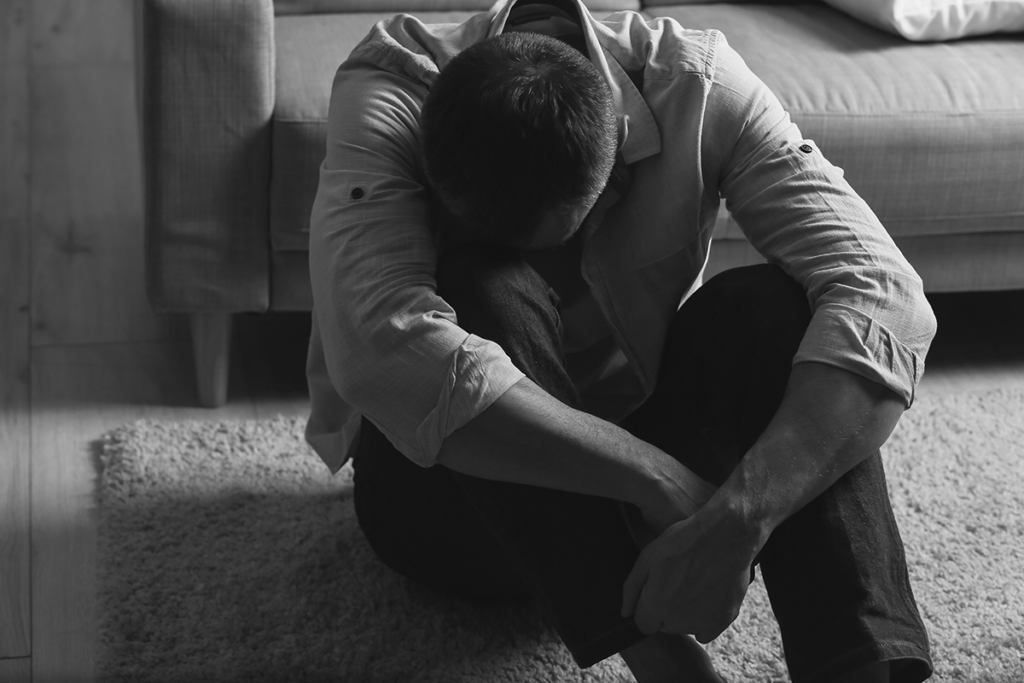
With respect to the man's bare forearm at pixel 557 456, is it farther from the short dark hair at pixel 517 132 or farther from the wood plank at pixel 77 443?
the wood plank at pixel 77 443

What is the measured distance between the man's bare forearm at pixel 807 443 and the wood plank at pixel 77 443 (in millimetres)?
703

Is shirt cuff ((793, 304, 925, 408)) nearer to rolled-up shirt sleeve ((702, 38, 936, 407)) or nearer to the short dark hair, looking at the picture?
rolled-up shirt sleeve ((702, 38, 936, 407))

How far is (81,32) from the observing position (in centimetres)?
282

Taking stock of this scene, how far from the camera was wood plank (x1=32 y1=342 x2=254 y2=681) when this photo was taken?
1221 mm

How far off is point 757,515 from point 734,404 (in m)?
0.14

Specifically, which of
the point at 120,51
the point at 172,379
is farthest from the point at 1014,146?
the point at 120,51

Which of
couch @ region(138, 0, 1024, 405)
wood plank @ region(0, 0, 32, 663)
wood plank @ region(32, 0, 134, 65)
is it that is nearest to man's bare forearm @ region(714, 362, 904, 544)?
couch @ region(138, 0, 1024, 405)

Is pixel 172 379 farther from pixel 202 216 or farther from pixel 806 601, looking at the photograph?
pixel 806 601

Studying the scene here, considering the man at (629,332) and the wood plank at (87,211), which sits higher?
the man at (629,332)

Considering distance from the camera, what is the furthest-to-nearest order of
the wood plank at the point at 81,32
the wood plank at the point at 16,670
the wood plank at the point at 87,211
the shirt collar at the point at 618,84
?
the wood plank at the point at 81,32 < the wood plank at the point at 87,211 < the wood plank at the point at 16,670 < the shirt collar at the point at 618,84

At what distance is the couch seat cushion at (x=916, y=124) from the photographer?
156 centimetres

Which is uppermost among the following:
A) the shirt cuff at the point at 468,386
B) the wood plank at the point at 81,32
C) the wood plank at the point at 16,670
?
the shirt cuff at the point at 468,386

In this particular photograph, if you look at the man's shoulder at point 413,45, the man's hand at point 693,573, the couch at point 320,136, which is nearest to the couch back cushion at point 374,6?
the couch at point 320,136

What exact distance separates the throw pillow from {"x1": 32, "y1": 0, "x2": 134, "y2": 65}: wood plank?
5.82ft
